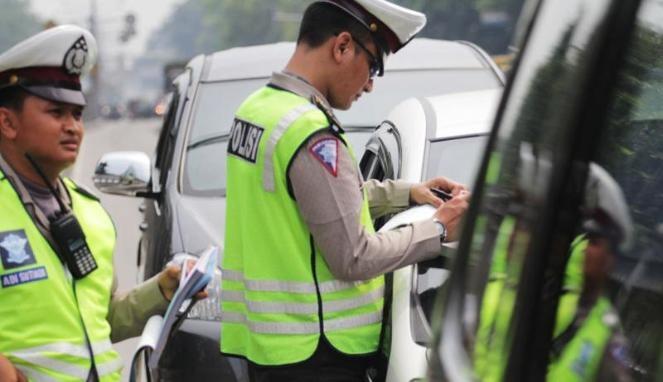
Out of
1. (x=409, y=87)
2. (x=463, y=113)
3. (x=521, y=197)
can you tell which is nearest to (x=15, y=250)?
(x=521, y=197)

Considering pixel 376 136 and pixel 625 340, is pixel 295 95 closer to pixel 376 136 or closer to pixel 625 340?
pixel 376 136

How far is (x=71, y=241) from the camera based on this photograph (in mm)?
3061

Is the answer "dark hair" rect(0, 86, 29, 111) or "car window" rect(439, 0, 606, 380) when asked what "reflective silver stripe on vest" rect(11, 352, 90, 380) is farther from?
"car window" rect(439, 0, 606, 380)

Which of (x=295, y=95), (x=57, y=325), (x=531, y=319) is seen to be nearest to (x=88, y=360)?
(x=57, y=325)

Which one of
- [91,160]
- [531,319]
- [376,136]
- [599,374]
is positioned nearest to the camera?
[599,374]

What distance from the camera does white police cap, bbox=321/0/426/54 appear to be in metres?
3.33

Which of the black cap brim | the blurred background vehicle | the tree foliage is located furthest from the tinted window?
the tree foliage

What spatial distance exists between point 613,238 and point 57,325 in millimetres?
1675

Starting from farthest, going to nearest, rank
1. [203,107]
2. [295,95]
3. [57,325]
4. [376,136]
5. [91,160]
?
1. [91,160]
2. [203,107]
3. [376,136]
4. [295,95]
5. [57,325]

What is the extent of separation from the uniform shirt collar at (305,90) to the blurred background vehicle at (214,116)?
2.14 metres

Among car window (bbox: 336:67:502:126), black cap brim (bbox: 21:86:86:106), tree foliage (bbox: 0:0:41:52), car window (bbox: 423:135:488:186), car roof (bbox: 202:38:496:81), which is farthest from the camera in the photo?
tree foliage (bbox: 0:0:41:52)

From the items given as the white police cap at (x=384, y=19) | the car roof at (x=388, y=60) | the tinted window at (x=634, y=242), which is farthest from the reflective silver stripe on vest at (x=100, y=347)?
the car roof at (x=388, y=60)

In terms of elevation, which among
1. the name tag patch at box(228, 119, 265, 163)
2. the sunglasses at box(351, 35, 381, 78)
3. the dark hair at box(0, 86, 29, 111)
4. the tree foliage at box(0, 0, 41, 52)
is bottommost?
the tree foliage at box(0, 0, 41, 52)

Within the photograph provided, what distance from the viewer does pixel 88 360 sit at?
3059 millimetres
